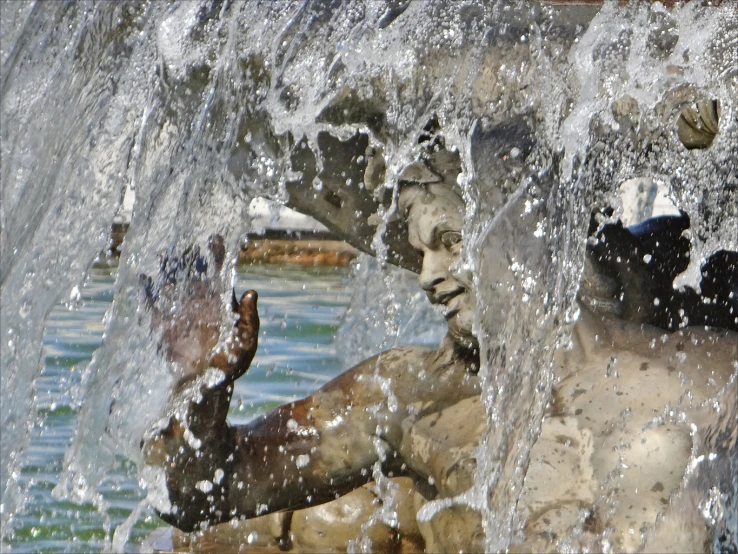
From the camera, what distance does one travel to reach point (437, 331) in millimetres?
5383

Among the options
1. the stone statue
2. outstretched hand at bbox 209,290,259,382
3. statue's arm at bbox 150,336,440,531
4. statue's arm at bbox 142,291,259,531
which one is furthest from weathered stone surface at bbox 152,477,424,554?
outstretched hand at bbox 209,290,259,382

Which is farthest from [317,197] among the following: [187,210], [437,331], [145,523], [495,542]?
[437,331]

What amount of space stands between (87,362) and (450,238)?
4.23 metres

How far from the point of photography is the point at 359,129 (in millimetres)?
2887

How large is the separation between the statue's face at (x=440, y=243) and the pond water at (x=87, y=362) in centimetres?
112

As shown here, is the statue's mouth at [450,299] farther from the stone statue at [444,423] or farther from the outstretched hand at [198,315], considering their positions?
the outstretched hand at [198,315]

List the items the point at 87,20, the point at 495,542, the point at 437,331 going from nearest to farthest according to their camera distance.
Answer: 1. the point at 495,542
2. the point at 87,20
3. the point at 437,331

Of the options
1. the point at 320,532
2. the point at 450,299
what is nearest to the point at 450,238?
the point at 450,299

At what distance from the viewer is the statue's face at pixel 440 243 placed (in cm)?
285

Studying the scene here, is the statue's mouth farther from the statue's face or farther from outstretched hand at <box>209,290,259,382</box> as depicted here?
outstretched hand at <box>209,290,259,382</box>

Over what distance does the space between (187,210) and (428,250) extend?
0.61m

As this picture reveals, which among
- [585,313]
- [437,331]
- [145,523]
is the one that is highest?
[585,313]

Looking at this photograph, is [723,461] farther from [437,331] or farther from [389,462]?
[437,331]

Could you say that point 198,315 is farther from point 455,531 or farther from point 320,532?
point 320,532
